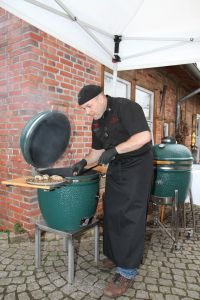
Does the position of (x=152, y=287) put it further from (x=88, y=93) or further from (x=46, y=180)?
(x=88, y=93)

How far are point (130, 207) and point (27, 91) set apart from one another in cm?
195

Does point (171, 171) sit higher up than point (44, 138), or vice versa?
point (44, 138)

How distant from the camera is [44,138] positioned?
109 inches

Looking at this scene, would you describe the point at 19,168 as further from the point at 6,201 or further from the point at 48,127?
the point at 48,127

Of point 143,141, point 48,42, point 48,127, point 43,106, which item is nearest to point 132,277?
point 143,141

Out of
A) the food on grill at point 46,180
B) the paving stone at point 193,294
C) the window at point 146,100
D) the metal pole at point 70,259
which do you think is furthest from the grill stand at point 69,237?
the window at point 146,100

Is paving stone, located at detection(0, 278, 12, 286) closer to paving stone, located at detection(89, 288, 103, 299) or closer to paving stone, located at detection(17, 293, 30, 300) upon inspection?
paving stone, located at detection(17, 293, 30, 300)

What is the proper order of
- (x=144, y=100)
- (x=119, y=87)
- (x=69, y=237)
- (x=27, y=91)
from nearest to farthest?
(x=69, y=237), (x=27, y=91), (x=119, y=87), (x=144, y=100)

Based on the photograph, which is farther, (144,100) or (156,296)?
(144,100)

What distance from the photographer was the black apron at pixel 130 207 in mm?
2473

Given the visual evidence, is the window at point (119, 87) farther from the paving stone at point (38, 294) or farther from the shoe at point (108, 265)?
the paving stone at point (38, 294)

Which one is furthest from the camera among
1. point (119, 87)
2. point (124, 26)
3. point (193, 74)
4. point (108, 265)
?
point (193, 74)

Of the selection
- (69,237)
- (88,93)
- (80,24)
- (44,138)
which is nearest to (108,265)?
(69,237)

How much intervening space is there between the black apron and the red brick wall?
1.37 meters
